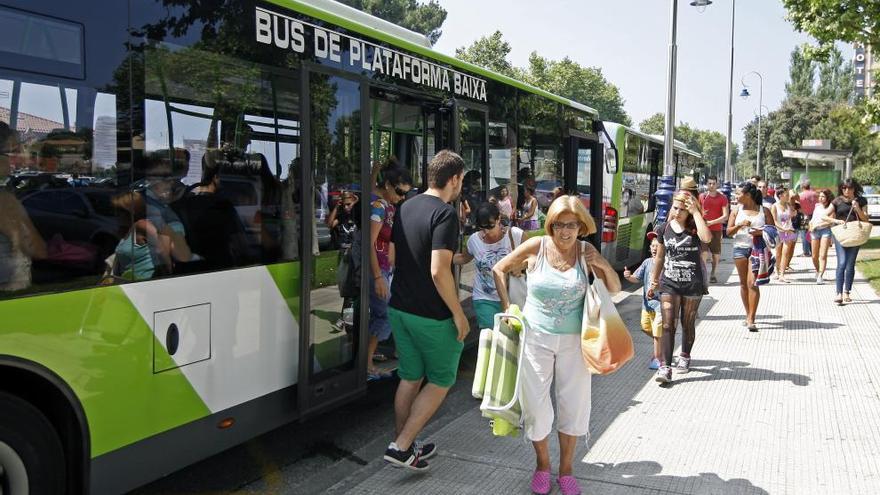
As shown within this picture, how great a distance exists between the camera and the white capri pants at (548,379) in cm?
424

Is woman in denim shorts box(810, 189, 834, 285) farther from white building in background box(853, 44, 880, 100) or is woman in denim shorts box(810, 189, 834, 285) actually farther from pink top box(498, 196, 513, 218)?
white building in background box(853, 44, 880, 100)

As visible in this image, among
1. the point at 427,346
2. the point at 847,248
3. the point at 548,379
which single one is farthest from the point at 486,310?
the point at 847,248

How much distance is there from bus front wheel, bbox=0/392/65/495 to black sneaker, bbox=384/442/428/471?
188cm

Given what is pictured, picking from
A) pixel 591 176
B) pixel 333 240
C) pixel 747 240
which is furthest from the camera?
pixel 591 176

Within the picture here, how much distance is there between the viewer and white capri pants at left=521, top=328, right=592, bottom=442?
4242mm

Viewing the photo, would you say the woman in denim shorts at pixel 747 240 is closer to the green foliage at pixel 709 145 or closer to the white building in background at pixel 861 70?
the white building in background at pixel 861 70

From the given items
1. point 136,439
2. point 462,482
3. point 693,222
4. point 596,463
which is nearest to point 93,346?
point 136,439

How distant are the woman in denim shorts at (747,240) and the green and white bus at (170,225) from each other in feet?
17.1

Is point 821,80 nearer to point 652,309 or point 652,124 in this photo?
point 652,124

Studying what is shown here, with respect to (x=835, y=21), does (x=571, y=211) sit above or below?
below

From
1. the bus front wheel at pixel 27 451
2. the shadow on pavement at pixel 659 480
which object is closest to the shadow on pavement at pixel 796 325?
the shadow on pavement at pixel 659 480

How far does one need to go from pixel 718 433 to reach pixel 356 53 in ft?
12.4

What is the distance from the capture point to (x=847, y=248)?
35.4ft

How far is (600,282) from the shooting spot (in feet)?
13.9
